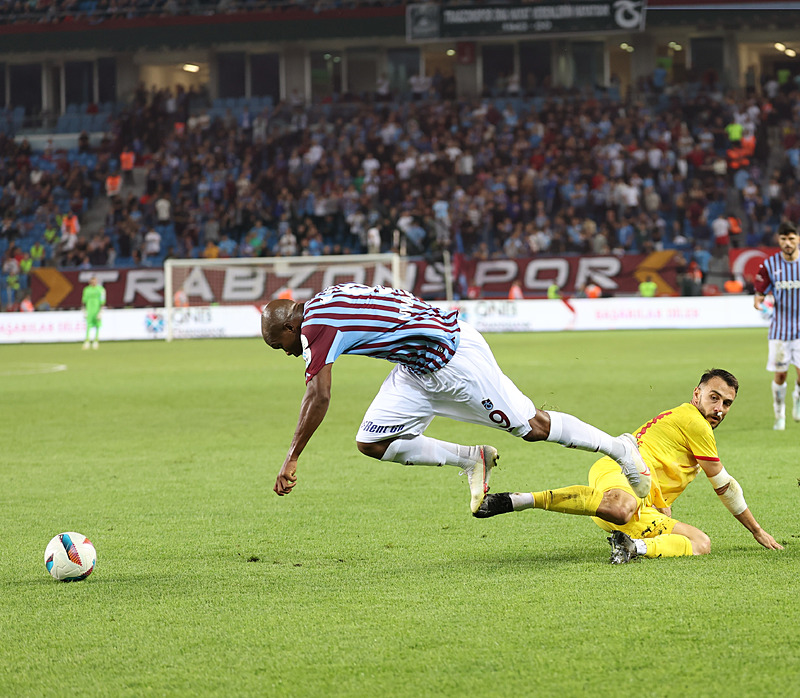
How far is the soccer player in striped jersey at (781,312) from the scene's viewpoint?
11.3 m

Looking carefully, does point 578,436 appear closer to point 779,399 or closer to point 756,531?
point 756,531

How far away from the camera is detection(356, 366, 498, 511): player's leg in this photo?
5.91m

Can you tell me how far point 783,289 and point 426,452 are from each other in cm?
666

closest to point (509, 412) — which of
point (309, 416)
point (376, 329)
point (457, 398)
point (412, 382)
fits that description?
point (457, 398)

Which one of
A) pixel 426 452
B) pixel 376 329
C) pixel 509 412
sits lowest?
pixel 426 452

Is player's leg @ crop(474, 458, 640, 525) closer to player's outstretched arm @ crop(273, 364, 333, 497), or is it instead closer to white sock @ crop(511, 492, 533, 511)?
white sock @ crop(511, 492, 533, 511)

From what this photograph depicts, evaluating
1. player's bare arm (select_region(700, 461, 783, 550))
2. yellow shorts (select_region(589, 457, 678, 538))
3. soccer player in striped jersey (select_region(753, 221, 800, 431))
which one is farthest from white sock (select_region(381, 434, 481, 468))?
soccer player in striped jersey (select_region(753, 221, 800, 431))

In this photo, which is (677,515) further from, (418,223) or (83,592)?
(418,223)

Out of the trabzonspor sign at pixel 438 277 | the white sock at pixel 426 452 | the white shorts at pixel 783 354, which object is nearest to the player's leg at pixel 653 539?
the white sock at pixel 426 452

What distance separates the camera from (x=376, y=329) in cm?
548

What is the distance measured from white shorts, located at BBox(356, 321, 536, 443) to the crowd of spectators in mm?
26157

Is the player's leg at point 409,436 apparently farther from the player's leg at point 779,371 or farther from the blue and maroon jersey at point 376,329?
the player's leg at point 779,371

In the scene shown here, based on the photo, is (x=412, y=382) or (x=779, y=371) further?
(x=779, y=371)

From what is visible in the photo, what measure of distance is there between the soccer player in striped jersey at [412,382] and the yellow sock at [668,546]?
28 centimetres
